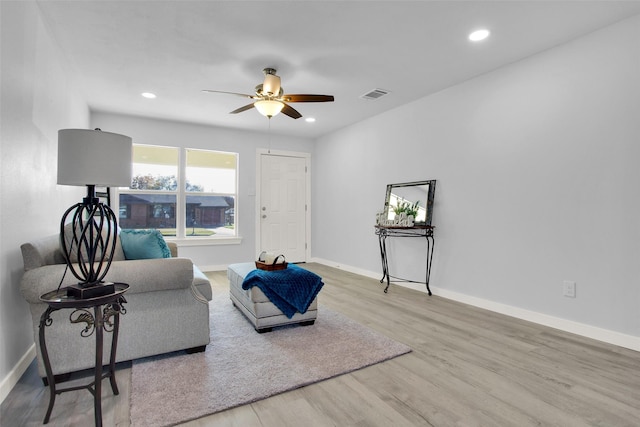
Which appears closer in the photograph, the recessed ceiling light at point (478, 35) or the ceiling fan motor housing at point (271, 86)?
the recessed ceiling light at point (478, 35)

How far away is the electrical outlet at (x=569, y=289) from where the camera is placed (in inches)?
113

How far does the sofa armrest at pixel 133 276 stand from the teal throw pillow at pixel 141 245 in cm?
24

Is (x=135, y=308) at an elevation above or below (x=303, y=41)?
below

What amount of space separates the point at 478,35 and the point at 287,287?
267 cm

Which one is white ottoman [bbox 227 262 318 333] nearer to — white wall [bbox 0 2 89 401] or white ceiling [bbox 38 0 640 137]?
white wall [bbox 0 2 89 401]

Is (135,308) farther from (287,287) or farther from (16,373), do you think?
(287,287)

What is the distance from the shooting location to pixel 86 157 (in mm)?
1688

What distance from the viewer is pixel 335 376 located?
2070 millimetres

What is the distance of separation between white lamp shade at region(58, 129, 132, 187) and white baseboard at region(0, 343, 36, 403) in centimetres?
116

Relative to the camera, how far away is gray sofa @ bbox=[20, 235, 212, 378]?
188 cm

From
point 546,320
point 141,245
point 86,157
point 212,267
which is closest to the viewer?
point 86,157

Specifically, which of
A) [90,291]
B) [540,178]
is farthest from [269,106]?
[540,178]

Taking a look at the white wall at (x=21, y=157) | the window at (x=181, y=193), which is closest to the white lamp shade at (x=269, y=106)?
the white wall at (x=21, y=157)

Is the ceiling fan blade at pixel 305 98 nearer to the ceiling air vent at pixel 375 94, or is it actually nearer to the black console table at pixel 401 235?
the ceiling air vent at pixel 375 94
